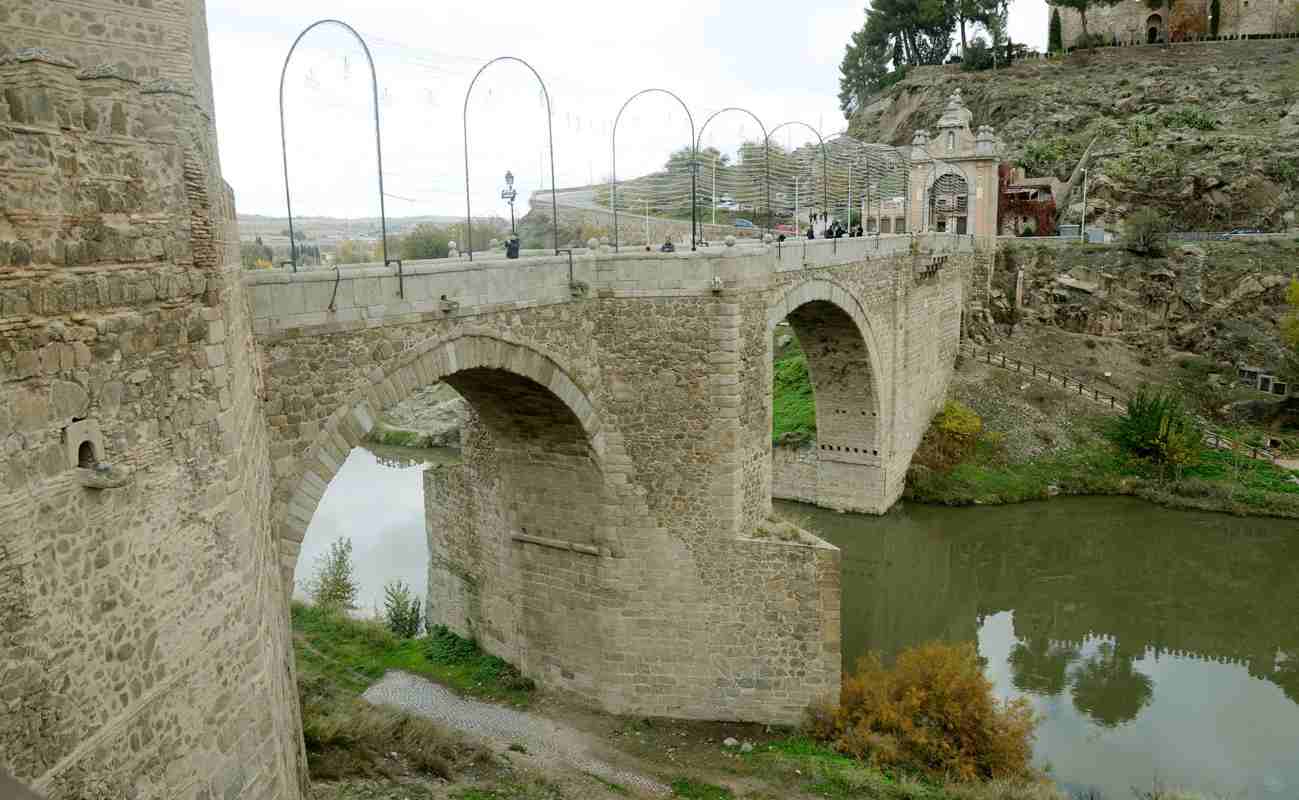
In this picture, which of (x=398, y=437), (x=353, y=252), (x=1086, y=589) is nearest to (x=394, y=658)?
(x=353, y=252)

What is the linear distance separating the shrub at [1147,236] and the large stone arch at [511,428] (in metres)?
20.5

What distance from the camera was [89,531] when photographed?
419 cm

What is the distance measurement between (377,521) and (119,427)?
16.4 meters

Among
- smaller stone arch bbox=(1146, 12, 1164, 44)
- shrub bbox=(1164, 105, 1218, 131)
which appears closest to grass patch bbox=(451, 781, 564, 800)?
shrub bbox=(1164, 105, 1218, 131)

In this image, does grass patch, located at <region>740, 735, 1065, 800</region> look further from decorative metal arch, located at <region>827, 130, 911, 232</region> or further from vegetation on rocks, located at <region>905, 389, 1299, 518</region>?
decorative metal arch, located at <region>827, 130, 911, 232</region>

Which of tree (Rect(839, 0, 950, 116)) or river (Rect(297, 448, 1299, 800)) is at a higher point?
tree (Rect(839, 0, 950, 116))

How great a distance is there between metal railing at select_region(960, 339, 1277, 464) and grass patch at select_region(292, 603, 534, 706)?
16308 millimetres

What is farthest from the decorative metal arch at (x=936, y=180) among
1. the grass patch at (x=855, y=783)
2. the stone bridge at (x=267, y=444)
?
the grass patch at (x=855, y=783)

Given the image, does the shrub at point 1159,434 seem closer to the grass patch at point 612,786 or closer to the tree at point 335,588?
the grass patch at point 612,786

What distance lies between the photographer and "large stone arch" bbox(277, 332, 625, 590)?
7.61 metres

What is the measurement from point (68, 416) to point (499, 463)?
7.66 meters

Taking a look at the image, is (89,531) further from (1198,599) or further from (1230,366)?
(1230,366)

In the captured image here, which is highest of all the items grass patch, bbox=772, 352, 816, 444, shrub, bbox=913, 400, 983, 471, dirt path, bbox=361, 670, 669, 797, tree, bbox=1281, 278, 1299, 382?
tree, bbox=1281, 278, 1299, 382

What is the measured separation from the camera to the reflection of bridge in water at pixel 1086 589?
A: 14414 mm
